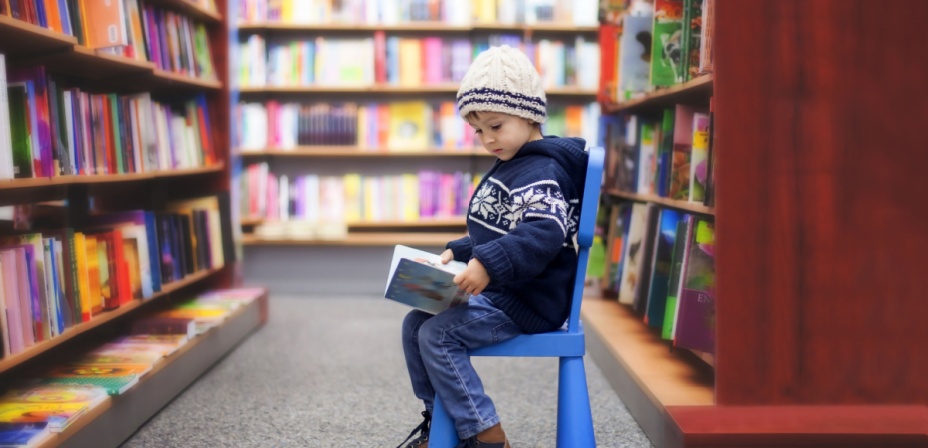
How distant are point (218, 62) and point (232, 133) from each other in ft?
0.93

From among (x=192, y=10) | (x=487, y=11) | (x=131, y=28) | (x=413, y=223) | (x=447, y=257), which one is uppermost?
(x=487, y=11)

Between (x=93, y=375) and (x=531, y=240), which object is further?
(x=93, y=375)

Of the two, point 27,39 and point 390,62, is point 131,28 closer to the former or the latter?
point 27,39

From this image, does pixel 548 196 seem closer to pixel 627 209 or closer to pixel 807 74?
pixel 807 74

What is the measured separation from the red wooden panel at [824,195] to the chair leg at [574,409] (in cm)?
33

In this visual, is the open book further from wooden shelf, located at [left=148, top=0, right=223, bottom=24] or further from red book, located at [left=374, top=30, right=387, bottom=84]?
red book, located at [left=374, top=30, right=387, bottom=84]

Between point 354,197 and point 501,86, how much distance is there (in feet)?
8.67

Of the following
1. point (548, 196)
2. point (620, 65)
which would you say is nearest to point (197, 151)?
point (620, 65)

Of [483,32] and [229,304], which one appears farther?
[483,32]

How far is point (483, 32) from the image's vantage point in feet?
12.8

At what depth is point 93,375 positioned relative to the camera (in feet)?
5.87

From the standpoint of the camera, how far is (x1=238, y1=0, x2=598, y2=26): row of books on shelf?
3.85 metres

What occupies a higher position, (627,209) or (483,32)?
(483,32)

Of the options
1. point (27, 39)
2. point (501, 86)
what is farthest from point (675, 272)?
point (27, 39)
